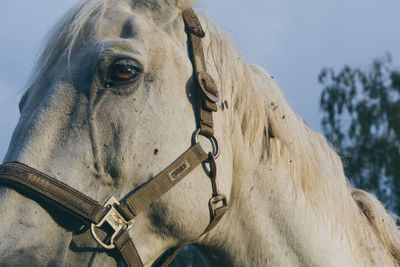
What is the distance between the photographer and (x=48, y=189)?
234 centimetres

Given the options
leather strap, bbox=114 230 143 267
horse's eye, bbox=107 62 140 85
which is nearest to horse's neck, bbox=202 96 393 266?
leather strap, bbox=114 230 143 267

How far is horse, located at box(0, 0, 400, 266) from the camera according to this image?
2436 millimetres

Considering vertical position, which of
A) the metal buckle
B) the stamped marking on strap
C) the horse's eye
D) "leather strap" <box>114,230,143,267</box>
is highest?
the horse's eye

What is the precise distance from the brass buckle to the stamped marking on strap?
0.79ft

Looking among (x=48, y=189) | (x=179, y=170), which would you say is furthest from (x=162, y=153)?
(x=48, y=189)

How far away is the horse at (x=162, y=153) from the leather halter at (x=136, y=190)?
3cm

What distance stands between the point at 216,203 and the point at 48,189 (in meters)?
0.93

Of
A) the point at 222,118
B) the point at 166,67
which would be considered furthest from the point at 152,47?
the point at 222,118

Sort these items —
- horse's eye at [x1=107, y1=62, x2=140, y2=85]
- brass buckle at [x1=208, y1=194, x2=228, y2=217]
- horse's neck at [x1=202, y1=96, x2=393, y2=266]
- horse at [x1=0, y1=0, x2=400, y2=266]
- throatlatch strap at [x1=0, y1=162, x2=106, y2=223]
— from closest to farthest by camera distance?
throatlatch strap at [x1=0, y1=162, x2=106, y2=223], horse at [x1=0, y1=0, x2=400, y2=266], horse's eye at [x1=107, y1=62, x2=140, y2=85], brass buckle at [x1=208, y1=194, x2=228, y2=217], horse's neck at [x1=202, y1=96, x2=393, y2=266]

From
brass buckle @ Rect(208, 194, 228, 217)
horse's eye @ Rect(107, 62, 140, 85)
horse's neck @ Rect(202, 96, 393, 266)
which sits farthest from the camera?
horse's neck @ Rect(202, 96, 393, 266)

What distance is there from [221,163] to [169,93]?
0.49 m

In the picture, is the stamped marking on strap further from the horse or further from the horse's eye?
the horse's eye

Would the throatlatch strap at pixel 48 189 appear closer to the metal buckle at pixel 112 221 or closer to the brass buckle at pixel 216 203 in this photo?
the metal buckle at pixel 112 221

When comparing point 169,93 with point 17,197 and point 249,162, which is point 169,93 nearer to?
point 249,162
